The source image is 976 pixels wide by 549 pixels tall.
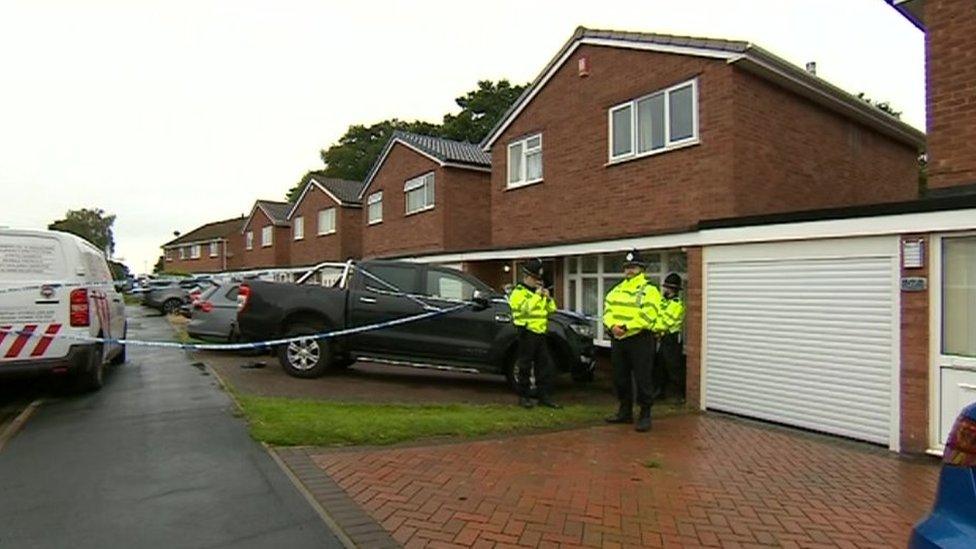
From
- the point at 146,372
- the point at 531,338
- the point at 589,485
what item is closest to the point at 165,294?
the point at 146,372

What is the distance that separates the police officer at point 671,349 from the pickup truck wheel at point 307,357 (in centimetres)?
465

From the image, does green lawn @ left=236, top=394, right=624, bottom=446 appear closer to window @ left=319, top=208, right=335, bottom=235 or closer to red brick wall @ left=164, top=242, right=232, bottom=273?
window @ left=319, top=208, right=335, bottom=235

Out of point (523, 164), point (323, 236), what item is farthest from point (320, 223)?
point (523, 164)

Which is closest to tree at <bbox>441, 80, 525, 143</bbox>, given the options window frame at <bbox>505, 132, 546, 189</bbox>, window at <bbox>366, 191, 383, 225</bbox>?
window at <bbox>366, 191, 383, 225</bbox>

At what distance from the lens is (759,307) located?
8.16 m

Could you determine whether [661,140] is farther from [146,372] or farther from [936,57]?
[146,372]

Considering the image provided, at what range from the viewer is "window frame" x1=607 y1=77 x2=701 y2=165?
1083cm

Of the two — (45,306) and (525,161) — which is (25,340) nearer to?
(45,306)

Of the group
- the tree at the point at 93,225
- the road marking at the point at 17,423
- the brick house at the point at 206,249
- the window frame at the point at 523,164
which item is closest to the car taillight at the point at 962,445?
the road marking at the point at 17,423

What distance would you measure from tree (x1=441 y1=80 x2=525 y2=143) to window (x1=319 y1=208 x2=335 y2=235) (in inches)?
643

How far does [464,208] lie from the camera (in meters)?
19.1

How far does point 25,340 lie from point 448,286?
520cm

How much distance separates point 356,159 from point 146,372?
45.7 metres

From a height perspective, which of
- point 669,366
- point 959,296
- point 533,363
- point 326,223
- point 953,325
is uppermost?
point 326,223
